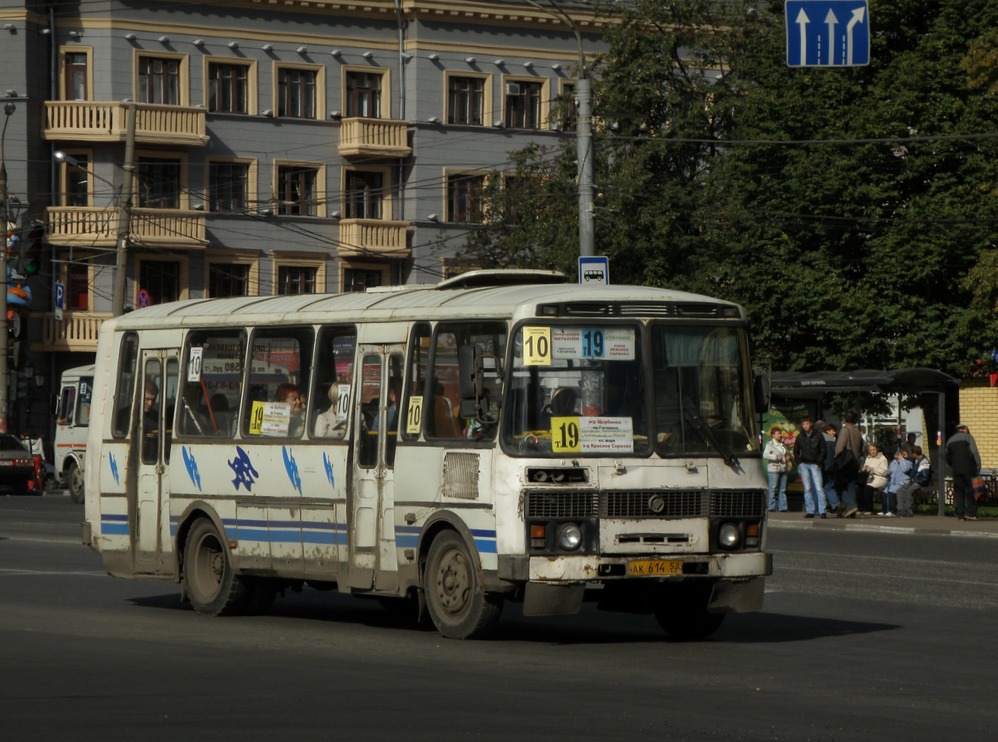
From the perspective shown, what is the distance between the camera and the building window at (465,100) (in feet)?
214

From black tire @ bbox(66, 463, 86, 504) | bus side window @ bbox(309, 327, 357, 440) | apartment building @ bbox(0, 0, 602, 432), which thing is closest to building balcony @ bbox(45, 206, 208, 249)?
apartment building @ bbox(0, 0, 602, 432)

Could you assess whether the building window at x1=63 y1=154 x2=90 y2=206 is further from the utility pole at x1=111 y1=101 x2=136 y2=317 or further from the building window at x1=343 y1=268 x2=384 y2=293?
the utility pole at x1=111 y1=101 x2=136 y2=317

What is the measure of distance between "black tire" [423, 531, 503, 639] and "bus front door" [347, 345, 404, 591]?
0.54m

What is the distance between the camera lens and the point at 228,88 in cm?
6253

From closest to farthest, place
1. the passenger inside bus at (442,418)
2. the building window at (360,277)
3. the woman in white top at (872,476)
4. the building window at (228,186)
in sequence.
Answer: the passenger inside bus at (442,418), the woman in white top at (872,476), the building window at (228,186), the building window at (360,277)

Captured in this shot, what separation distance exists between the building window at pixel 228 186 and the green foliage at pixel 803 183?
11.0m

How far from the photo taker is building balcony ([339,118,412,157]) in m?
63.4

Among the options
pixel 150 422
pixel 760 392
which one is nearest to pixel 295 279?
pixel 150 422

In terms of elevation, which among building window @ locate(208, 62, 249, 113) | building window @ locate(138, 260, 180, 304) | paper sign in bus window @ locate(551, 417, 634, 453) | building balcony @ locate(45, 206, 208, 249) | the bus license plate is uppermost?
building window @ locate(208, 62, 249, 113)

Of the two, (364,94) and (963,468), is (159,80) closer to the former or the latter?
(364,94)

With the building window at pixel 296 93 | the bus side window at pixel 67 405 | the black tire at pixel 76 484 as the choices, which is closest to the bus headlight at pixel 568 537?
the black tire at pixel 76 484

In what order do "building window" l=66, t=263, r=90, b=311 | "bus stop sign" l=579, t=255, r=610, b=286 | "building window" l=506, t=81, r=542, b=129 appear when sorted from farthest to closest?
"building window" l=506, t=81, r=542, b=129 → "building window" l=66, t=263, r=90, b=311 → "bus stop sign" l=579, t=255, r=610, b=286

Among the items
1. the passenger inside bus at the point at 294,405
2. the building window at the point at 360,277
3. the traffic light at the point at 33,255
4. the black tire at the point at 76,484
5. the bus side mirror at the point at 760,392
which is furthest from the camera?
the building window at the point at 360,277

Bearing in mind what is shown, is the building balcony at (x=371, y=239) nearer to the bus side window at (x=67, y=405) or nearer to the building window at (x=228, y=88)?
the building window at (x=228, y=88)
